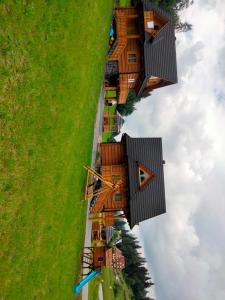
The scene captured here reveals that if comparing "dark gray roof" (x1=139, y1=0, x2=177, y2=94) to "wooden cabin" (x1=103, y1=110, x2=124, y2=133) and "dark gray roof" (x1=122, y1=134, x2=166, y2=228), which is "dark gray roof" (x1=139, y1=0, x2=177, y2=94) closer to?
"dark gray roof" (x1=122, y1=134, x2=166, y2=228)

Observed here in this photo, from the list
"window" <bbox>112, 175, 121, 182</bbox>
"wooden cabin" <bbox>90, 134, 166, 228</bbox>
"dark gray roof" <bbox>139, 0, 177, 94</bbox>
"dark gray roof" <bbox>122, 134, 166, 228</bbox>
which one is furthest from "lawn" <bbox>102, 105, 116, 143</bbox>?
"window" <bbox>112, 175, 121, 182</bbox>

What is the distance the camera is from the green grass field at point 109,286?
5125 centimetres

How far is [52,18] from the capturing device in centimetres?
1995

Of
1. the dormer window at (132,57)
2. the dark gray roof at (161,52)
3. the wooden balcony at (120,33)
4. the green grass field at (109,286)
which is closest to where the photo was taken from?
the wooden balcony at (120,33)

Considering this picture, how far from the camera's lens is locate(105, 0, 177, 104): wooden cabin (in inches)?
1515

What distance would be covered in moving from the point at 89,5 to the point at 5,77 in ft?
48.5

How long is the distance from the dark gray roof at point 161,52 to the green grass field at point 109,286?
96.1ft

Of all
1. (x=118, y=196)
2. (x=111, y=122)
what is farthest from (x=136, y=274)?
(x=118, y=196)

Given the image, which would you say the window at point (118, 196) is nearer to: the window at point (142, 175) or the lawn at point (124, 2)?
the window at point (142, 175)

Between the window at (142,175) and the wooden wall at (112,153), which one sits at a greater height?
A: the wooden wall at (112,153)

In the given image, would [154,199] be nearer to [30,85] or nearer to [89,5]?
[89,5]

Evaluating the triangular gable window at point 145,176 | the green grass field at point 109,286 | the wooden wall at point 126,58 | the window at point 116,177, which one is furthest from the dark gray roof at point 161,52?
the green grass field at point 109,286

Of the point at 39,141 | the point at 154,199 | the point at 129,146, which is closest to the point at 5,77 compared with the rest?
the point at 39,141

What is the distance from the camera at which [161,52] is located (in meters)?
39.1
